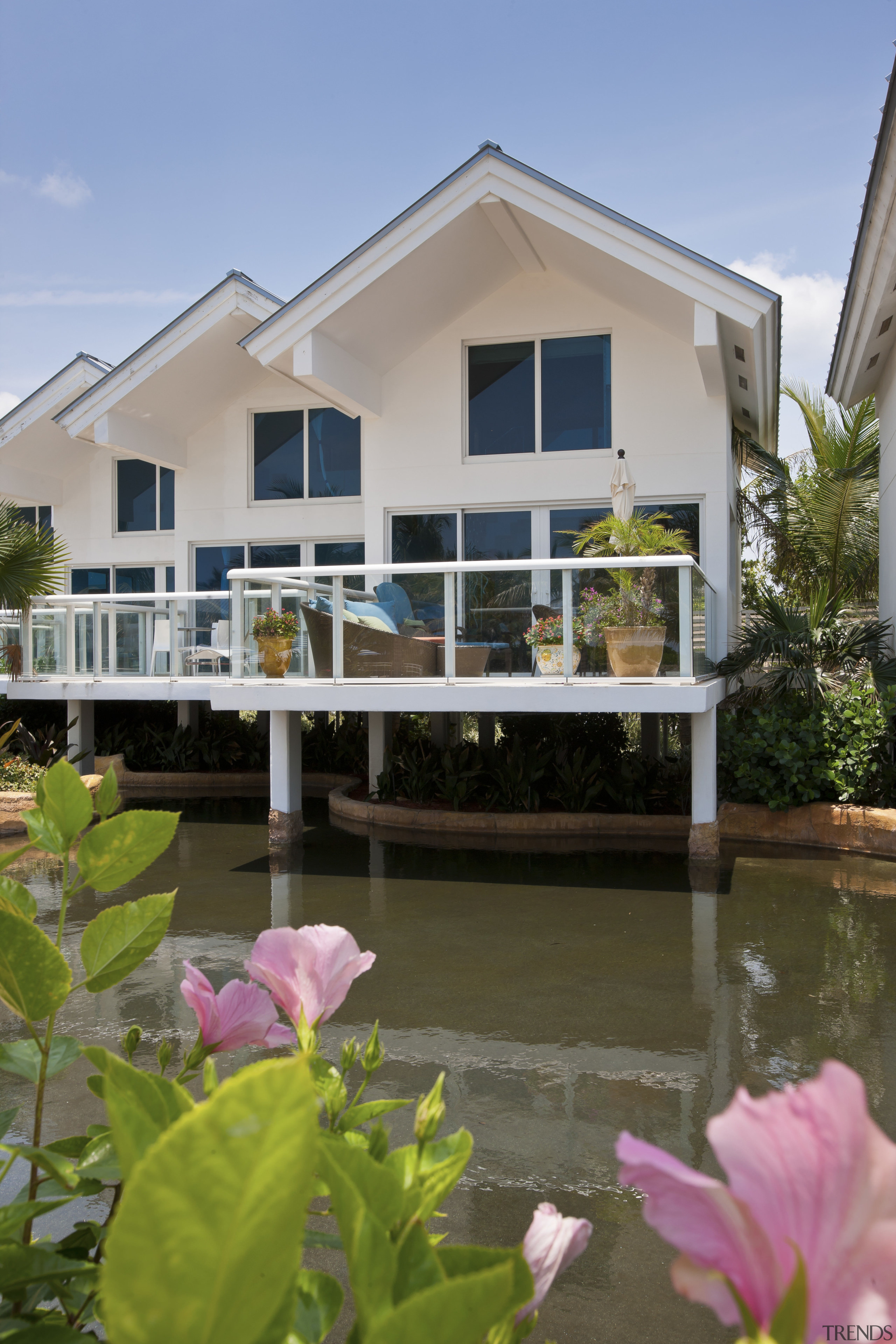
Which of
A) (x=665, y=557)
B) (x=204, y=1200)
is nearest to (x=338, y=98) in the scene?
(x=665, y=557)

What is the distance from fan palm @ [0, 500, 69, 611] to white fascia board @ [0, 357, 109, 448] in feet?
13.9

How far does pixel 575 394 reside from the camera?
1259 cm

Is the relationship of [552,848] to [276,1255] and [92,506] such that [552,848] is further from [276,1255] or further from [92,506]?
[92,506]

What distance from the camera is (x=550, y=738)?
12578 mm

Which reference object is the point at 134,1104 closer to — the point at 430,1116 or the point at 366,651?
the point at 430,1116

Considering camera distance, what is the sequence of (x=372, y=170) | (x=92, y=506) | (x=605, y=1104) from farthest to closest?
(x=92, y=506), (x=372, y=170), (x=605, y=1104)

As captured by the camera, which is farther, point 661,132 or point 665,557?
point 661,132

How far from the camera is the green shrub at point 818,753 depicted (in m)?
9.64

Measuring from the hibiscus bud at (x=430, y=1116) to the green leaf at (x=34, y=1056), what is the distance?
26 centimetres

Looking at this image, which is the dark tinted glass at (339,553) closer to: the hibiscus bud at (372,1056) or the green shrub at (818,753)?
the green shrub at (818,753)

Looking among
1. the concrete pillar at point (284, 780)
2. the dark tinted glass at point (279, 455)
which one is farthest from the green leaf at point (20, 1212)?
the dark tinted glass at point (279, 455)

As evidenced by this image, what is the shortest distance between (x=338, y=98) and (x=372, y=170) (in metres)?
2.29

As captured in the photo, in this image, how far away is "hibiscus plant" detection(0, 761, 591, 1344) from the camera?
1.02 feet

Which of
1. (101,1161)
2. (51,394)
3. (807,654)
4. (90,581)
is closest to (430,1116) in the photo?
(101,1161)
